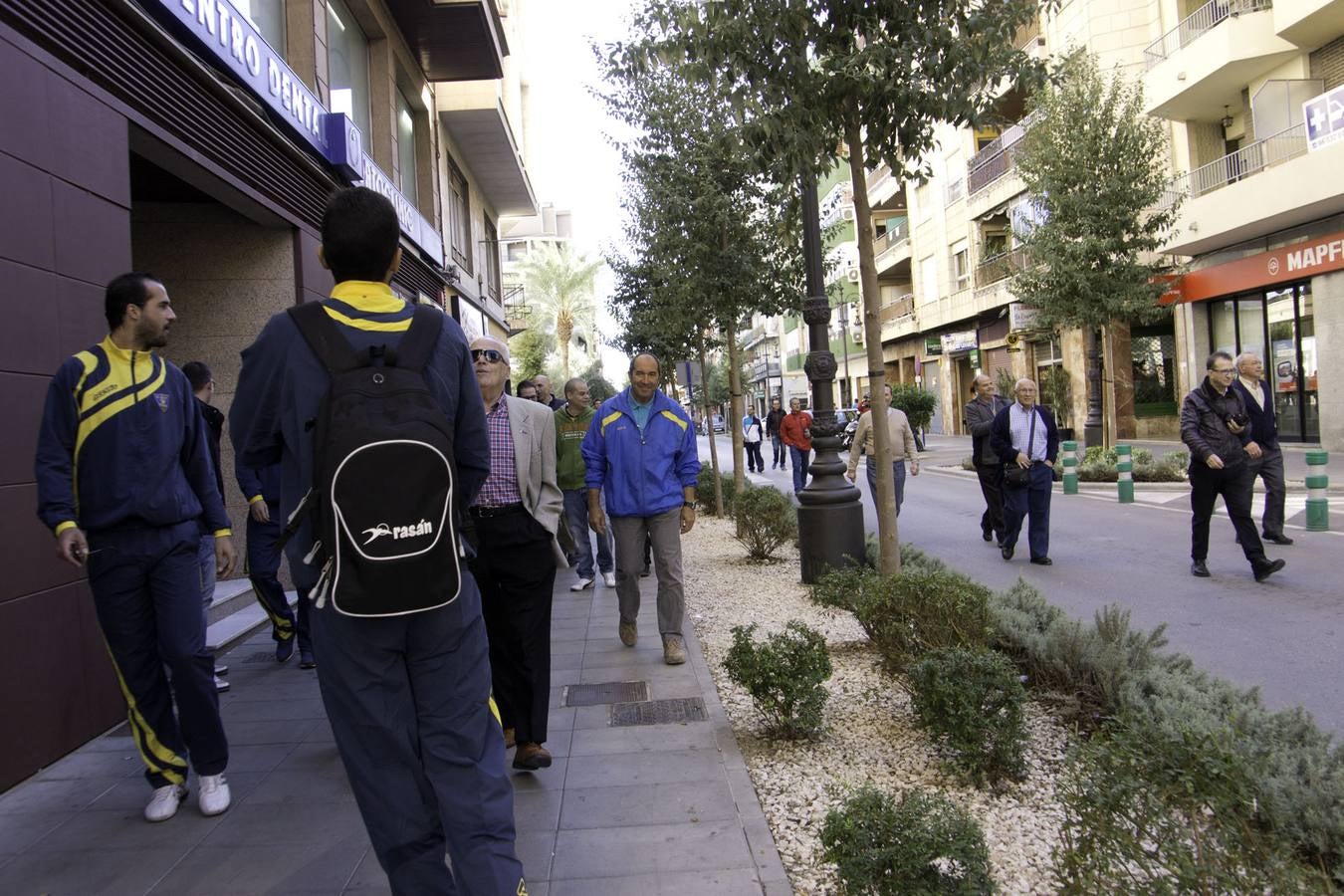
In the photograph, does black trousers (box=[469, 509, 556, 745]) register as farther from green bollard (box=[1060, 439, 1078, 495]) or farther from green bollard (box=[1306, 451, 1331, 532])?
green bollard (box=[1060, 439, 1078, 495])

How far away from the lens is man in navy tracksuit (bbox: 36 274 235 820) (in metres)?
3.70

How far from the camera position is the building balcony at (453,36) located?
522 inches

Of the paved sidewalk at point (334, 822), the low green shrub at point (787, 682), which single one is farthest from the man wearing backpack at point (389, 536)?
the low green shrub at point (787, 682)

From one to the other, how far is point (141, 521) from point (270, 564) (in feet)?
7.57

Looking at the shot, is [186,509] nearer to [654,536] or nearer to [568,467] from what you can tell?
Answer: [654,536]

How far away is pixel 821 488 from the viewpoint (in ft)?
26.5

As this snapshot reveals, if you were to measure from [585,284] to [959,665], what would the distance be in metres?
46.3

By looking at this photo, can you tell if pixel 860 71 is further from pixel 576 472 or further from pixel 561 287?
pixel 561 287

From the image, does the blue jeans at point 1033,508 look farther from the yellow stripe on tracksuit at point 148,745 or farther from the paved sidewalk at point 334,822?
the yellow stripe on tracksuit at point 148,745

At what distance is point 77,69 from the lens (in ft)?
17.0

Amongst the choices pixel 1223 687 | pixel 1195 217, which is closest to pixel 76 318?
pixel 1223 687

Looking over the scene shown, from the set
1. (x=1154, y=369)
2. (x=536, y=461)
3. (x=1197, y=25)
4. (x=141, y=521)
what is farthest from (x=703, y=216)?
(x=1154, y=369)

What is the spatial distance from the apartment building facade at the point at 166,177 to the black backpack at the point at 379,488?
2.78 metres

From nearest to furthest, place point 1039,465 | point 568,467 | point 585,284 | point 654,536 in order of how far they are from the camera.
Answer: point 654,536
point 568,467
point 1039,465
point 585,284
